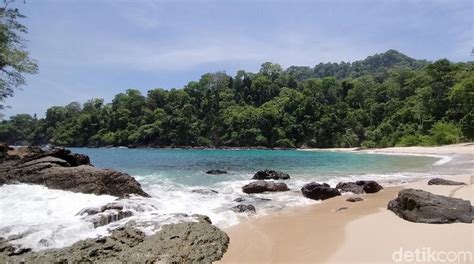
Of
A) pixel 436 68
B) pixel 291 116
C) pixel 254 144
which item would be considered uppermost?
pixel 436 68

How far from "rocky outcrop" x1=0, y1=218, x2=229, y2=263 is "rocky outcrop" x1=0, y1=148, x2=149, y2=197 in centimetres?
562

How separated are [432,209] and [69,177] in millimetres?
11556

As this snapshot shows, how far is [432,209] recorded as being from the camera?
8078 millimetres

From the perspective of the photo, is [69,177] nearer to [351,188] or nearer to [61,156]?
[61,156]

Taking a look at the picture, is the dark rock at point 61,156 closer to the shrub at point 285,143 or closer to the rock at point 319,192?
the rock at point 319,192

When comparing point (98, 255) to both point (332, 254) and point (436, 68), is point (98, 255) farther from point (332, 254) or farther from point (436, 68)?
point (436, 68)

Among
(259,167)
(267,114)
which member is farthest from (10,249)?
(267,114)

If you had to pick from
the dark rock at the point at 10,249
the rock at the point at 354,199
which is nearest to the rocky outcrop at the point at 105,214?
the dark rock at the point at 10,249

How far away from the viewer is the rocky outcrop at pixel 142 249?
244 inches

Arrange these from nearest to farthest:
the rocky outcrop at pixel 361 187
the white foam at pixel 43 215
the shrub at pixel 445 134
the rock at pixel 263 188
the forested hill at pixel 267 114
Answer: the white foam at pixel 43 215
the rocky outcrop at pixel 361 187
the rock at pixel 263 188
the shrub at pixel 445 134
the forested hill at pixel 267 114

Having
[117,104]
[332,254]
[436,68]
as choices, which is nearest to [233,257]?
[332,254]

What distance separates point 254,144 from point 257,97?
74.4 ft

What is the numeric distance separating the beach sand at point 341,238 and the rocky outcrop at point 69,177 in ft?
17.4

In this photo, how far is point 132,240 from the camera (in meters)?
6.93
